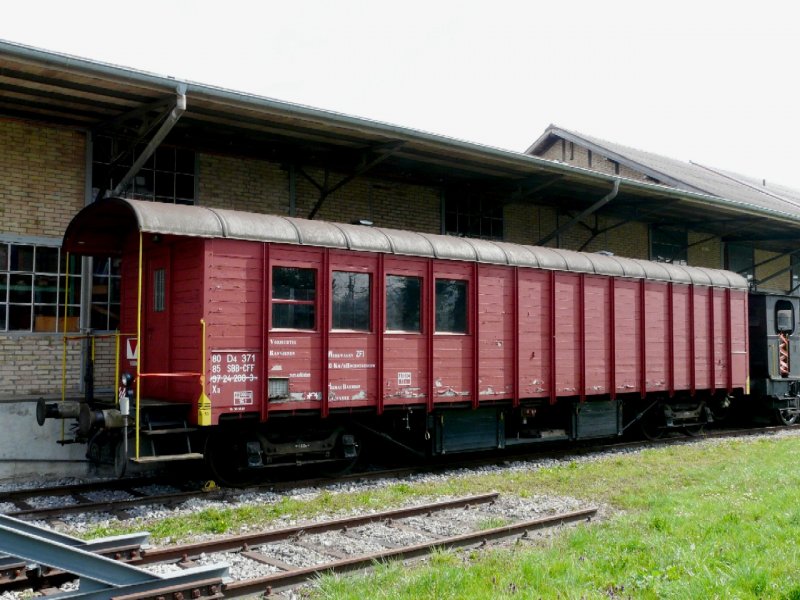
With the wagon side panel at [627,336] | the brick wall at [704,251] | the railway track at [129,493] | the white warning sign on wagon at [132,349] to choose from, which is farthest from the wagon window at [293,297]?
the brick wall at [704,251]

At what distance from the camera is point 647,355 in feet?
50.3

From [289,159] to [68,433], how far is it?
20.0 ft

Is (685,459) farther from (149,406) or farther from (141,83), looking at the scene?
(141,83)

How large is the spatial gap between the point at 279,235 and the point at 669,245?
1582 centimetres

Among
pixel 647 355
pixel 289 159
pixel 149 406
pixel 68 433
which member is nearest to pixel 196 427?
pixel 149 406

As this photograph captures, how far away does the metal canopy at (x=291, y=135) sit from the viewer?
34.1 ft

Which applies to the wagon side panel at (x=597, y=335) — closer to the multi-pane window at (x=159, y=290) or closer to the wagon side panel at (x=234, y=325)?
the wagon side panel at (x=234, y=325)

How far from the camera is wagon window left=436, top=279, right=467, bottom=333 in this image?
12.1m

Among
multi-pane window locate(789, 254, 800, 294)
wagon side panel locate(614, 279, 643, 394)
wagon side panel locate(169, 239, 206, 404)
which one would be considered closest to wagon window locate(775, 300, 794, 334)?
wagon side panel locate(614, 279, 643, 394)

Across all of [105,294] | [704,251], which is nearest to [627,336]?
[105,294]

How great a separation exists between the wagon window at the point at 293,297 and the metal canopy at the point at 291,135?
2.62 meters

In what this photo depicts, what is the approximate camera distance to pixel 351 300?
36.4ft

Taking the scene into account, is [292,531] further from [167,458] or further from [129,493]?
[129,493]

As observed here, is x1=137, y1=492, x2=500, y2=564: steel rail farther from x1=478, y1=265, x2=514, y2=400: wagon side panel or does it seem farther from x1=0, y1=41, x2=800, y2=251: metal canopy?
x1=0, y1=41, x2=800, y2=251: metal canopy
